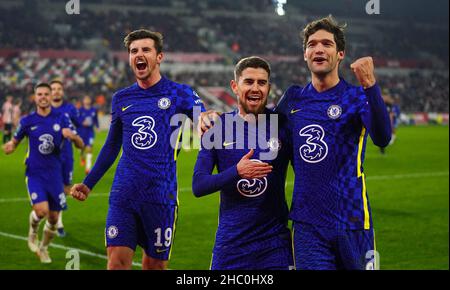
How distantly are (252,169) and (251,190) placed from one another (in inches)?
13.5

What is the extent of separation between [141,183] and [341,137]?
211 cm

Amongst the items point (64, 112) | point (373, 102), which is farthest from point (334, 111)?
point (64, 112)

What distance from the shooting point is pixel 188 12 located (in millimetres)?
58719

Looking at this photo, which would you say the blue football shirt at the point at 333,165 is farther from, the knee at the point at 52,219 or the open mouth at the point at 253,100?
the knee at the point at 52,219

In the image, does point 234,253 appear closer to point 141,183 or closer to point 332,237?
point 332,237

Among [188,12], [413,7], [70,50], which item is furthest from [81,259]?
[413,7]

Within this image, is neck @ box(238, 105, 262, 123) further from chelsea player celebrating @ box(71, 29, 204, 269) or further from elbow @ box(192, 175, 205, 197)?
chelsea player celebrating @ box(71, 29, 204, 269)

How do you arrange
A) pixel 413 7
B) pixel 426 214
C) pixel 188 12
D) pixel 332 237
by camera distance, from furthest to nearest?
pixel 413 7
pixel 188 12
pixel 426 214
pixel 332 237

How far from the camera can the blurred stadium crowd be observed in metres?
46.7

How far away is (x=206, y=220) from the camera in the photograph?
14242 millimetres

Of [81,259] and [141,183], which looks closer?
[141,183]

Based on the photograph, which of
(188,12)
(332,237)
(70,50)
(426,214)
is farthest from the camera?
(188,12)

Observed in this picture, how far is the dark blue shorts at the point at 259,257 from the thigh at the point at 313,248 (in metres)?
0.09

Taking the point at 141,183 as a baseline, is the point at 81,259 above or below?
below
